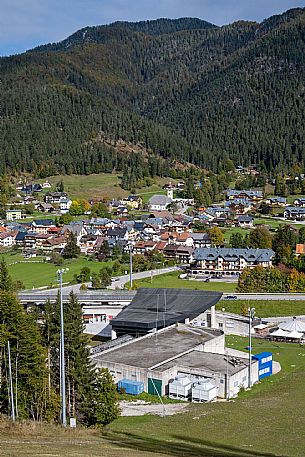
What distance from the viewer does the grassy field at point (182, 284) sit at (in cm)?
5684

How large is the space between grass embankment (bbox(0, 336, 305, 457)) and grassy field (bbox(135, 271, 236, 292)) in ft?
90.2

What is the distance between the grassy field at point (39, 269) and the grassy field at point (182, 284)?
22.7 ft

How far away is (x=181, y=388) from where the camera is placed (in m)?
30.1

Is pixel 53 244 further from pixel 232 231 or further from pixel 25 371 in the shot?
pixel 25 371

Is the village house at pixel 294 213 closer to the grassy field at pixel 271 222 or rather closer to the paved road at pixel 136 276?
the grassy field at pixel 271 222

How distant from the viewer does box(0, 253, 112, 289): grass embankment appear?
58.5 meters

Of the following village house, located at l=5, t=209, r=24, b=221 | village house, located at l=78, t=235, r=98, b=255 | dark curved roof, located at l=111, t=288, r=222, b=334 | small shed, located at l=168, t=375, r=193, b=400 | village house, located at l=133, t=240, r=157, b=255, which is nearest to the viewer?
small shed, located at l=168, t=375, r=193, b=400

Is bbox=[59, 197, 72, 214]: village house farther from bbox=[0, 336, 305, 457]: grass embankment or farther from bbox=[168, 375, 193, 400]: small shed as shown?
bbox=[0, 336, 305, 457]: grass embankment

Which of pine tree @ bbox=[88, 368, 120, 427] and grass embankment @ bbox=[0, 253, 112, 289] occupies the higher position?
pine tree @ bbox=[88, 368, 120, 427]

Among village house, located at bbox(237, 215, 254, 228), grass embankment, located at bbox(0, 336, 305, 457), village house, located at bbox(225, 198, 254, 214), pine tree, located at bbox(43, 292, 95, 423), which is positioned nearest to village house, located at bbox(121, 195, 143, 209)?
village house, located at bbox(225, 198, 254, 214)

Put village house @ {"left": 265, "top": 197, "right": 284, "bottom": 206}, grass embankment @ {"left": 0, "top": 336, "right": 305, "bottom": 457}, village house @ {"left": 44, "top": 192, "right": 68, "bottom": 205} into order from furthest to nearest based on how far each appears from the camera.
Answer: village house @ {"left": 265, "top": 197, "right": 284, "bottom": 206}
village house @ {"left": 44, "top": 192, "right": 68, "bottom": 205}
grass embankment @ {"left": 0, "top": 336, "right": 305, "bottom": 457}

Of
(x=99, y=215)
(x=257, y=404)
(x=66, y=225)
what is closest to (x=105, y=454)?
(x=257, y=404)

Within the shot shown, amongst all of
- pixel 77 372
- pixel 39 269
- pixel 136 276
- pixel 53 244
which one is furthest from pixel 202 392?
pixel 53 244

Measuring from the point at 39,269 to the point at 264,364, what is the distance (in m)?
36.1
